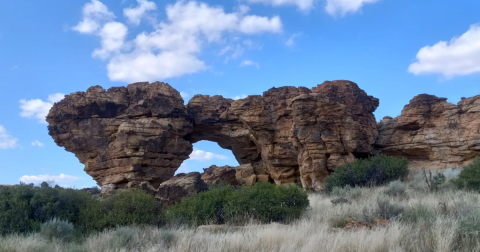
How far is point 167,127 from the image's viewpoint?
98.3 feet

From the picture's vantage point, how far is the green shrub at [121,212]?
9196 millimetres

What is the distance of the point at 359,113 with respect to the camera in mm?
27359

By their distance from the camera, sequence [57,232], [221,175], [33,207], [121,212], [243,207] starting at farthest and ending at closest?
1. [221,175]
2. [243,207]
3. [121,212]
4. [33,207]
5. [57,232]

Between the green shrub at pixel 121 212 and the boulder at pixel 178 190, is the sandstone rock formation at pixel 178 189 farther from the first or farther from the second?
the green shrub at pixel 121 212

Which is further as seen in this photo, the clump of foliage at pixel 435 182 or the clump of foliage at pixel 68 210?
the clump of foliage at pixel 435 182

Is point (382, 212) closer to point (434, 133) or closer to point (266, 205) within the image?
point (266, 205)

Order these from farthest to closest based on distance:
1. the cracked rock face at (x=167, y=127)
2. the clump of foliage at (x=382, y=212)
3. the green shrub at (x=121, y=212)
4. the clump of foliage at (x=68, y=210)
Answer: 1. the cracked rock face at (x=167, y=127)
2. the green shrub at (x=121, y=212)
3. the clump of foliage at (x=68, y=210)
4. the clump of foliage at (x=382, y=212)

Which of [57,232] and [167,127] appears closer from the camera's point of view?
[57,232]

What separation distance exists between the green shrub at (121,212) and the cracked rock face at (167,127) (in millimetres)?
16559

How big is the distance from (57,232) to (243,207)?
4.36m

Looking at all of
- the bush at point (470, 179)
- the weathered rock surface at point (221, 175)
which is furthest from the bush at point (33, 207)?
the weathered rock surface at point (221, 175)

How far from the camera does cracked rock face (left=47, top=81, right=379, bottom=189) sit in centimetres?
2808

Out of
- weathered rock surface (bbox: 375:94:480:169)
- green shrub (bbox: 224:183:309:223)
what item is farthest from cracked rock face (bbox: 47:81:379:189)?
green shrub (bbox: 224:183:309:223)

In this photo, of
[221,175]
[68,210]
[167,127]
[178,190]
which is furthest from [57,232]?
[221,175]
